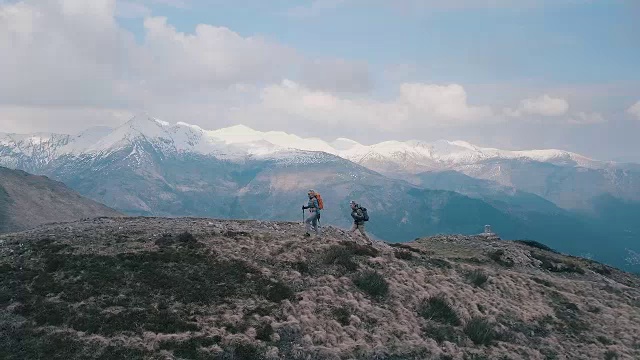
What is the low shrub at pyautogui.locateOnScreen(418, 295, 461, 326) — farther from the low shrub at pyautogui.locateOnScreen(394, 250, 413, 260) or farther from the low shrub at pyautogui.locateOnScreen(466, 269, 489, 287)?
the low shrub at pyautogui.locateOnScreen(394, 250, 413, 260)

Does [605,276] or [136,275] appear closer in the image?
[136,275]

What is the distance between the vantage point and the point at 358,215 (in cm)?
5022

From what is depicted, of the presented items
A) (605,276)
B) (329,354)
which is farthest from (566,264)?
(329,354)

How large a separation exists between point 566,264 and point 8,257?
5820 centimetres

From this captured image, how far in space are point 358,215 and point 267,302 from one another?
18436 mm

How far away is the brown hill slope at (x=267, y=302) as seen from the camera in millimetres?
28641

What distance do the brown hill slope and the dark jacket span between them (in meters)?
2.08

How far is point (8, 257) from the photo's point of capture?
3528 cm

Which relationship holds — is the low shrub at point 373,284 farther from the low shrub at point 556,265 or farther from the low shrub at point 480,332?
the low shrub at point 556,265

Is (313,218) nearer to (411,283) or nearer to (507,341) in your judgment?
(411,283)

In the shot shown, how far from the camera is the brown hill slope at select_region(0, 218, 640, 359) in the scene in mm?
28641

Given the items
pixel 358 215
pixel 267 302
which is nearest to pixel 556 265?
pixel 358 215

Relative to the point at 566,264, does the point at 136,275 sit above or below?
above

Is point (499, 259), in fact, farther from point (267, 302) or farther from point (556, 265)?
point (267, 302)
